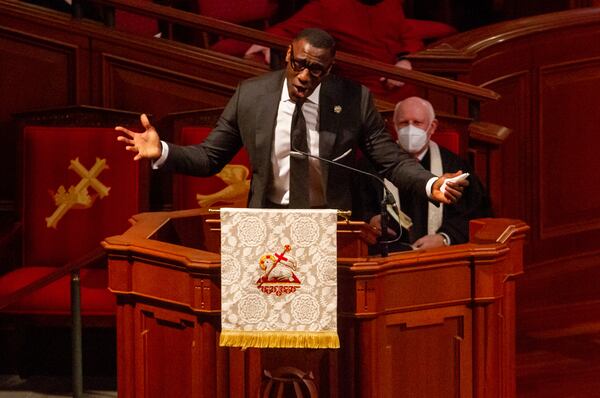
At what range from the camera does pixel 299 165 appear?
2898 mm

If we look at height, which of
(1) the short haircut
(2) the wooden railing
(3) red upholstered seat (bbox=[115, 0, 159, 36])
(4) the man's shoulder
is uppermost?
(3) red upholstered seat (bbox=[115, 0, 159, 36])

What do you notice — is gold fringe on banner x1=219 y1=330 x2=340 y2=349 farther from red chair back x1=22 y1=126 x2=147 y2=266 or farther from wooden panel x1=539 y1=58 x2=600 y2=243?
wooden panel x1=539 y1=58 x2=600 y2=243

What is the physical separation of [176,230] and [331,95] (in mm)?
582

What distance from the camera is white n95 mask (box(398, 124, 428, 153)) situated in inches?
153

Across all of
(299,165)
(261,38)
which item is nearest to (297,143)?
(299,165)

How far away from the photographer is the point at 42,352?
4223 millimetres

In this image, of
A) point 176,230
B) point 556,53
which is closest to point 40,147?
point 176,230

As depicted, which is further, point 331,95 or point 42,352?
point 42,352

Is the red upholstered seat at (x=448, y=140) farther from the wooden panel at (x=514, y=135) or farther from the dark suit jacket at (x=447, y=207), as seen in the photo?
the wooden panel at (x=514, y=135)

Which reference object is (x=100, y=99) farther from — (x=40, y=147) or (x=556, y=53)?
(x=556, y=53)

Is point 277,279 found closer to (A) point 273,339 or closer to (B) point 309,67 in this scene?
(A) point 273,339

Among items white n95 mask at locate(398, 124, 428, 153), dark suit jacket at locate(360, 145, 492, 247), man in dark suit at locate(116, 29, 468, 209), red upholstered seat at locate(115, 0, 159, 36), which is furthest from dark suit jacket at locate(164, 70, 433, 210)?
red upholstered seat at locate(115, 0, 159, 36)

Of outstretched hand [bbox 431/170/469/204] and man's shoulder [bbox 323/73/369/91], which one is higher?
man's shoulder [bbox 323/73/369/91]

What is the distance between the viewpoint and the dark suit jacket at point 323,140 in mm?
2957
